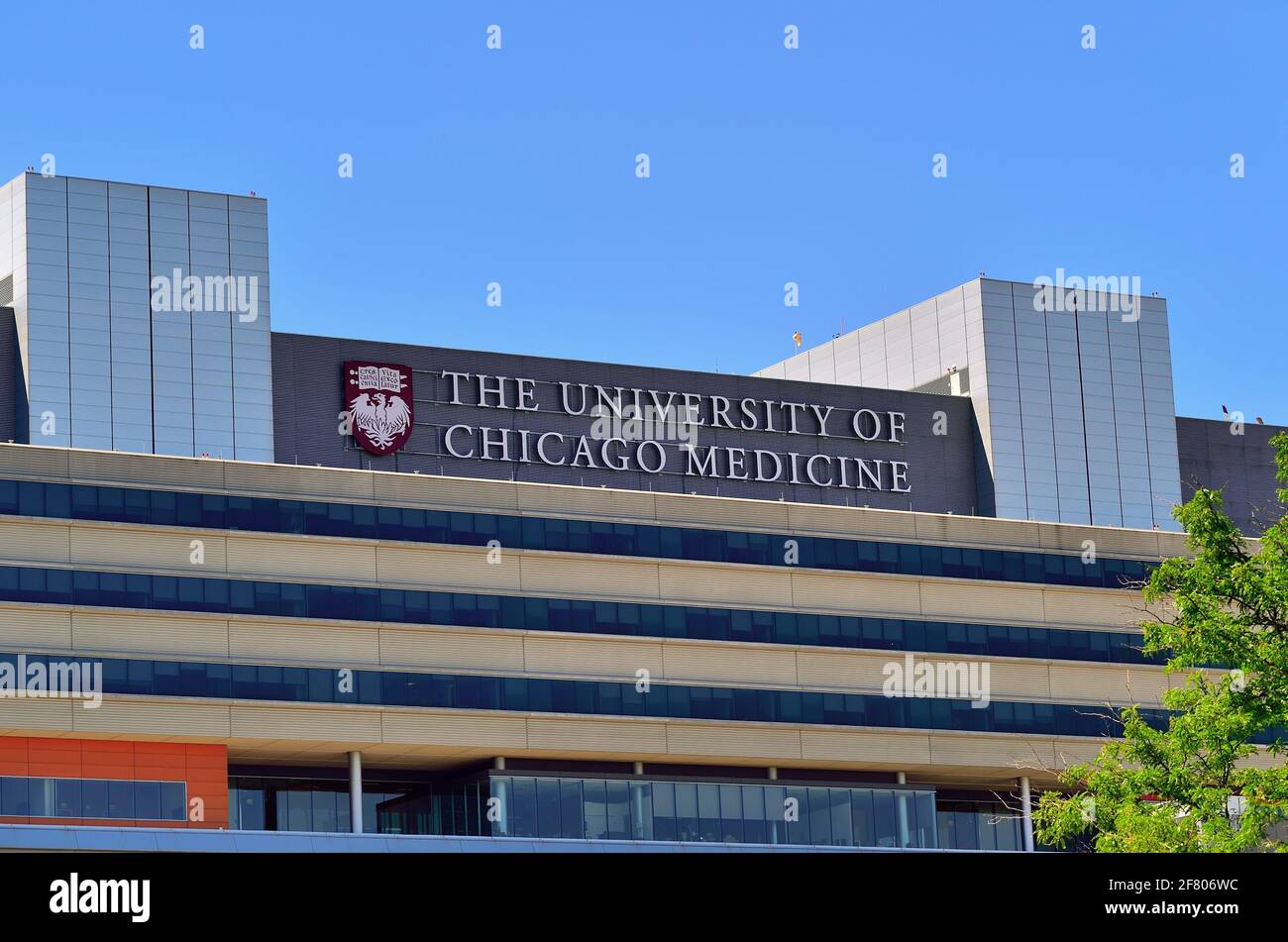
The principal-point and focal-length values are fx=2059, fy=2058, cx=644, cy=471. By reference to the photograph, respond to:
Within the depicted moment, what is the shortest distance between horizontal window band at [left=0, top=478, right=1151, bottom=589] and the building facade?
0.14 meters

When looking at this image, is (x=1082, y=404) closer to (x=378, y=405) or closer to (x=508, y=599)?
(x=508, y=599)

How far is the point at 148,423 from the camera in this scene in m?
86.9

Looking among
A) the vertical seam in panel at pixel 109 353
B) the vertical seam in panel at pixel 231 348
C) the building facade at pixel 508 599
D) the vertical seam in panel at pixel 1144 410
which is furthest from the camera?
the vertical seam in panel at pixel 1144 410

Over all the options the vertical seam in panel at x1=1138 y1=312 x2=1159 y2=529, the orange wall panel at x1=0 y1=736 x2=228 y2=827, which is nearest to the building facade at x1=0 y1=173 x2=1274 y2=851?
the orange wall panel at x1=0 y1=736 x2=228 y2=827

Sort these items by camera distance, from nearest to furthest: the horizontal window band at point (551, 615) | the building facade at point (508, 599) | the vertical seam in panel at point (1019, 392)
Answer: the horizontal window band at point (551, 615) < the building facade at point (508, 599) < the vertical seam in panel at point (1019, 392)

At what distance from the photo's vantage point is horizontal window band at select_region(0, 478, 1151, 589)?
79.5m

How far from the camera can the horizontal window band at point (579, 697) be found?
260 ft

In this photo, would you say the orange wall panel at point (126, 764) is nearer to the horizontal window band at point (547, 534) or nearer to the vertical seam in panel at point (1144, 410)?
the horizontal window band at point (547, 534)

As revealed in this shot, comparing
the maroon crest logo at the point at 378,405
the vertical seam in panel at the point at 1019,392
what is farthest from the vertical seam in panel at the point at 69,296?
the vertical seam in panel at the point at 1019,392

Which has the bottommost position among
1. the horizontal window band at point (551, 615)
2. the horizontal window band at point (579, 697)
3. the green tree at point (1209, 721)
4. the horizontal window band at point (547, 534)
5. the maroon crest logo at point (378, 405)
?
the green tree at point (1209, 721)

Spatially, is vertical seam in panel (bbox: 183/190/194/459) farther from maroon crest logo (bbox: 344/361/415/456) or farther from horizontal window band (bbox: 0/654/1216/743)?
horizontal window band (bbox: 0/654/1216/743)

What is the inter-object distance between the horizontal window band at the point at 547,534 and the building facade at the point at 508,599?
137 millimetres

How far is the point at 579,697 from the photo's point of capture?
8638 centimetres
